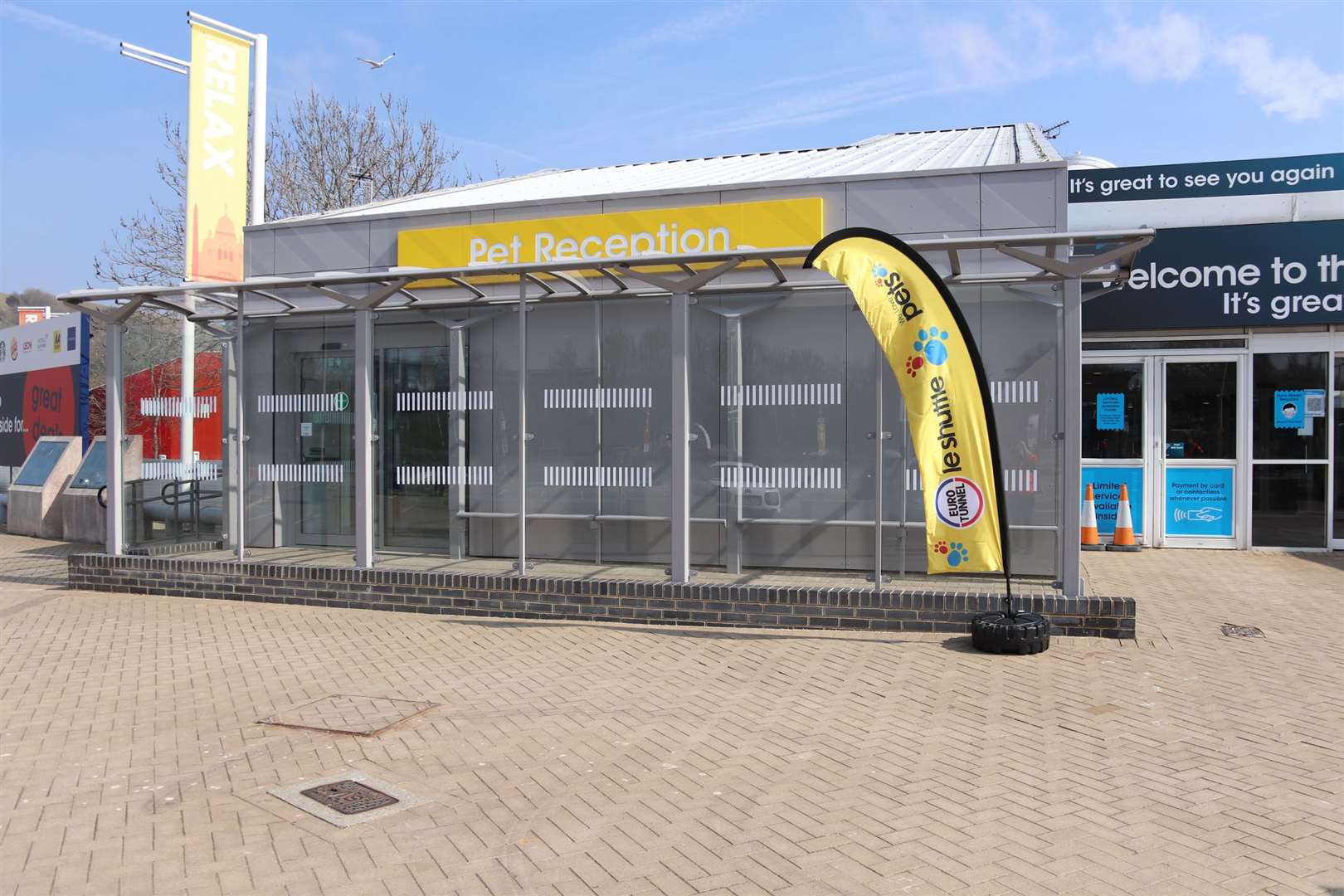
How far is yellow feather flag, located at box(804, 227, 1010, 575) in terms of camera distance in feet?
25.3

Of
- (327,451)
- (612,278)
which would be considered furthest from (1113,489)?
(327,451)

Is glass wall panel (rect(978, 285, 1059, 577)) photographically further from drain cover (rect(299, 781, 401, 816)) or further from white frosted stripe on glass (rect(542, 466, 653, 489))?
drain cover (rect(299, 781, 401, 816))

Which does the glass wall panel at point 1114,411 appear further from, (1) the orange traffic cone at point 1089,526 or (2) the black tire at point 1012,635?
(2) the black tire at point 1012,635

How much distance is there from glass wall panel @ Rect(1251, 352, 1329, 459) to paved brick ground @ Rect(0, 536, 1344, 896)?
5124 mm

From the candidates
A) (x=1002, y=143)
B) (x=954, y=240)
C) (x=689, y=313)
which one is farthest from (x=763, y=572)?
(x=1002, y=143)

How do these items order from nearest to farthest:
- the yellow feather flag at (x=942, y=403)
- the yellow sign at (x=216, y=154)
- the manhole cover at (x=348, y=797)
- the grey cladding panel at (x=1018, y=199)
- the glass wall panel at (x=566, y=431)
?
the manhole cover at (x=348, y=797) → the yellow feather flag at (x=942, y=403) → the grey cladding panel at (x=1018, y=199) → the glass wall panel at (x=566, y=431) → the yellow sign at (x=216, y=154)

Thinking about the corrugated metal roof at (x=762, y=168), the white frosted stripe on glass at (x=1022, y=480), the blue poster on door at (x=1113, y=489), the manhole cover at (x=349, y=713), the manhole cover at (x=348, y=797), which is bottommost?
the manhole cover at (x=348, y=797)

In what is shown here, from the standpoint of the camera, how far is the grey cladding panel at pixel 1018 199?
9570mm

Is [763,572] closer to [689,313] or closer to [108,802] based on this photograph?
[689,313]

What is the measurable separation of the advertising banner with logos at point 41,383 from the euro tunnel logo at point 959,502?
1626cm

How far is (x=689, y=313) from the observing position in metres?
9.47

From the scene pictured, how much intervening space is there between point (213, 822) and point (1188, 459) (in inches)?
508

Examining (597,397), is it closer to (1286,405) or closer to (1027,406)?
(1027,406)

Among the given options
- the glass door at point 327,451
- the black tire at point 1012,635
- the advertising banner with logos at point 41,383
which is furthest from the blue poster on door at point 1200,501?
the advertising banner with logos at point 41,383
